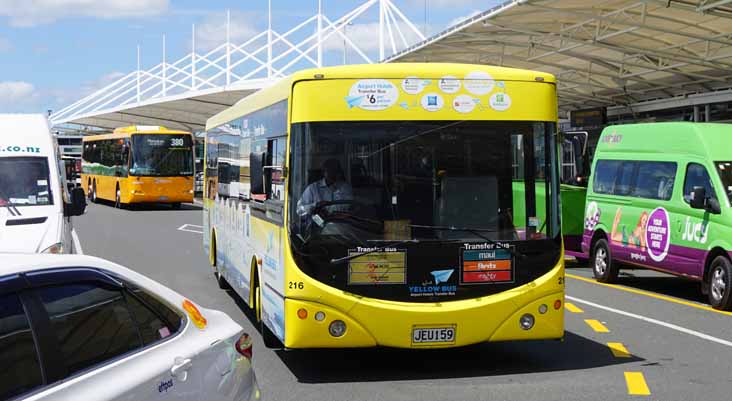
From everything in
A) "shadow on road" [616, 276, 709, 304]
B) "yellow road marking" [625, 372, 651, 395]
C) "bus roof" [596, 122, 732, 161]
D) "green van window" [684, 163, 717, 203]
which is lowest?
"shadow on road" [616, 276, 709, 304]

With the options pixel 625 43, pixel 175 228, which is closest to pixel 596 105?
pixel 625 43

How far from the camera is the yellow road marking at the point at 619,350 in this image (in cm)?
955

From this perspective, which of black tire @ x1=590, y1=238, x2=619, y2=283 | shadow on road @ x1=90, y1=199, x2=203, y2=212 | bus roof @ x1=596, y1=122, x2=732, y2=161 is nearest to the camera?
bus roof @ x1=596, y1=122, x2=732, y2=161

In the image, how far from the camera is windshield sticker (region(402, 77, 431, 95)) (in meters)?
8.69

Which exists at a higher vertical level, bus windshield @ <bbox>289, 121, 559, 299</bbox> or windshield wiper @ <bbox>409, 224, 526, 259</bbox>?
bus windshield @ <bbox>289, 121, 559, 299</bbox>

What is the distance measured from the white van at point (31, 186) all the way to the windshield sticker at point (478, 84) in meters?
5.42

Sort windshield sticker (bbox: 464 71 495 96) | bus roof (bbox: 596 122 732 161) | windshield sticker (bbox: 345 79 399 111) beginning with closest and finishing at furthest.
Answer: windshield sticker (bbox: 345 79 399 111) → windshield sticker (bbox: 464 71 495 96) → bus roof (bbox: 596 122 732 161)

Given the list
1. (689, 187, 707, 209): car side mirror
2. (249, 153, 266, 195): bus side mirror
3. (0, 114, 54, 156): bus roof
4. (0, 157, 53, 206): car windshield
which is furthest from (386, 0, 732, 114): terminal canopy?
(249, 153, 266, 195): bus side mirror

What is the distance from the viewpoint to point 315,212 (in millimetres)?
8484

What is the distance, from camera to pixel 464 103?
8.77 meters

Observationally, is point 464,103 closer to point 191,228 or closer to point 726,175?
point 726,175

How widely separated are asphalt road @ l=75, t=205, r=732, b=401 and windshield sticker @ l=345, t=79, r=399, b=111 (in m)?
2.31

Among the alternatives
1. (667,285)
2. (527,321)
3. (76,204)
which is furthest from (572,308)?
(76,204)

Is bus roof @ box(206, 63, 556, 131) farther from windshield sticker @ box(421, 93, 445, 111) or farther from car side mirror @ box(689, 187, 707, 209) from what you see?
car side mirror @ box(689, 187, 707, 209)
